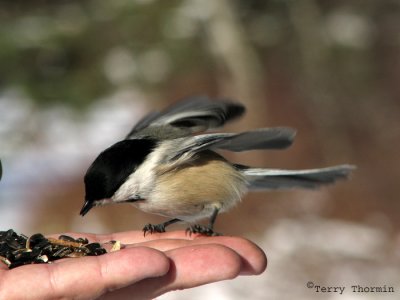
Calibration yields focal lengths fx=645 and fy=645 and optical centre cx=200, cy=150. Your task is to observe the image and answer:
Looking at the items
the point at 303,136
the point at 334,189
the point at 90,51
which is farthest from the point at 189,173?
the point at 90,51

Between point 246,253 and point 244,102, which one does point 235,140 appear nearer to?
point 246,253

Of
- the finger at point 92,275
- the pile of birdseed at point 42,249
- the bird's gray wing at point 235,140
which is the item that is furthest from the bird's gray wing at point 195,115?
the finger at point 92,275

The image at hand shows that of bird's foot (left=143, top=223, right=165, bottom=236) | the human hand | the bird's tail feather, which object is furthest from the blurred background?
the human hand

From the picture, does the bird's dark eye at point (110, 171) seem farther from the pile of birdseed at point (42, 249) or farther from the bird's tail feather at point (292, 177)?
the bird's tail feather at point (292, 177)

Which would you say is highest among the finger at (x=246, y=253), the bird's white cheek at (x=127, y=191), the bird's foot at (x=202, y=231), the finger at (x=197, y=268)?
the bird's white cheek at (x=127, y=191)

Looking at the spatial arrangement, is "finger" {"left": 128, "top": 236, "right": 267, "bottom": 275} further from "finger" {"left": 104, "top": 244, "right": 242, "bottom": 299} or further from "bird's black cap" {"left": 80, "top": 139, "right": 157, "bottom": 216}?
"bird's black cap" {"left": 80, "top": 139, "right": 157, "bottom": 216}

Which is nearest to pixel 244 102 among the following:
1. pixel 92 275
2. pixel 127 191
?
pixel 127 191

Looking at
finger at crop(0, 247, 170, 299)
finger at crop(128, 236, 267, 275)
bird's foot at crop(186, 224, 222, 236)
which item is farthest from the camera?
bird's foot at crop(186, 224, 222, 236)
